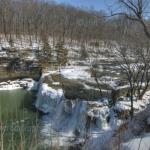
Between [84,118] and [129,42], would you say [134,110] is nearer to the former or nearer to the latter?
[84,118]

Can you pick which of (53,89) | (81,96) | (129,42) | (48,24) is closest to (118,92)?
(81,96)

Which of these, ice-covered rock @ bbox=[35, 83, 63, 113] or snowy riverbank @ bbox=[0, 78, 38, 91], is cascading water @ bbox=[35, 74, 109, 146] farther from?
snowy riverbank @ bbox=[0, 78, 38, 91]

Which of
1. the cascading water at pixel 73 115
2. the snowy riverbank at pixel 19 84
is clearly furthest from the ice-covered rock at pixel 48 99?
the snowy riverbank at pixel 19 84

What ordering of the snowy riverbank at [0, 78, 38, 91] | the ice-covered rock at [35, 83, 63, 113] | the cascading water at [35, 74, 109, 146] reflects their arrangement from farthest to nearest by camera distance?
the snowy riverbank at [0, 78, 38, 91] < the ice-covered rock at [35, 83, 63, 113] < the cascading water at [35, 74, 109, 146]

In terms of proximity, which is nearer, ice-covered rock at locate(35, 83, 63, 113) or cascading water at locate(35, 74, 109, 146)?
cascading water at locate(35, 74, 109, 146)

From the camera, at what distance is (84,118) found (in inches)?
951

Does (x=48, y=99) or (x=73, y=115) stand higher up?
(x=73, y=115)

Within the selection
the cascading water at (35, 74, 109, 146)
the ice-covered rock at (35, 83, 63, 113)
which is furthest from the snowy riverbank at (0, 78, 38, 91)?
the cascading water at (35, 74, 109, 146)

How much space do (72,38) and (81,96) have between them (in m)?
63.6

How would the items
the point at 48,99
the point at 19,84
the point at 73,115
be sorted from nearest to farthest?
the point at 73,115
the point at 48,99
the point at 19,84

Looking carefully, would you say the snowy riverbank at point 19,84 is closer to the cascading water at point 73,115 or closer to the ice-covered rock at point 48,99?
the ice-covered rock at point 48,99

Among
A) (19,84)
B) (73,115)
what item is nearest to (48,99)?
(73,115)

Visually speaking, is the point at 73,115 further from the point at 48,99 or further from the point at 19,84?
the point at 19,84

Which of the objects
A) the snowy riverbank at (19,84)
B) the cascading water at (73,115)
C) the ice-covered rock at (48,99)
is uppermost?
the cascading water at (73,115)
